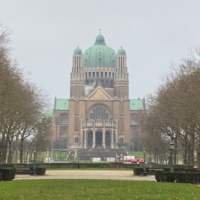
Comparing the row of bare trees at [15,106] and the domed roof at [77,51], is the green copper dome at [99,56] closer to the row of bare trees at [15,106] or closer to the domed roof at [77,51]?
the domed roof at [77,51]

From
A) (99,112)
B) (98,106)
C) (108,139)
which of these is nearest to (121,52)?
(98,106)

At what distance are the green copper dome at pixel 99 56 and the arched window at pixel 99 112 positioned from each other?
1643cm

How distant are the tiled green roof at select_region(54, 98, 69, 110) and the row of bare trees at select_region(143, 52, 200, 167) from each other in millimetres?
113636

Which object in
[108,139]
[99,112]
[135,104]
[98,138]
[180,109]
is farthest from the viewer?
[135,104]

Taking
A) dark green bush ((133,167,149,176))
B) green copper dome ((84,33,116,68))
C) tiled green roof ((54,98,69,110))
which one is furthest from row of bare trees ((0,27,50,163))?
tiled green roof ((54,98,69,110))

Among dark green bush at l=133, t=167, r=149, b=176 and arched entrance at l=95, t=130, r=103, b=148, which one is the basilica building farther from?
dark green bush at l=133, t=167, r=149, b=176

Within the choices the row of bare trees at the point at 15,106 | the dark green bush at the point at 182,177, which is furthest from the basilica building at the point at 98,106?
the dark green bush at the point at 182,177

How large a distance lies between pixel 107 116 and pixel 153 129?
103188 millimetres

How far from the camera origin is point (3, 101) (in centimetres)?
4459

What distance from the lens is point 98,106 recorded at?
173250 mm

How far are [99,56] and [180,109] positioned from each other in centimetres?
13587

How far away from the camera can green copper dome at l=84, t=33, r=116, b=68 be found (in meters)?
180

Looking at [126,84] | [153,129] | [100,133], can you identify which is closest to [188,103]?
[153,129]

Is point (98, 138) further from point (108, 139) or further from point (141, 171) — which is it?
point (141, 171)
